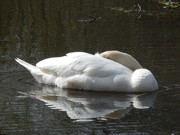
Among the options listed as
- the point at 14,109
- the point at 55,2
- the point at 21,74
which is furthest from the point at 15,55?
the point at 55,2

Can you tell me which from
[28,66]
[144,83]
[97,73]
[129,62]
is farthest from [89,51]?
[144,83]

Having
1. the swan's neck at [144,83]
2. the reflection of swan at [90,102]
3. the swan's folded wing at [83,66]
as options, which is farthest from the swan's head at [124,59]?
the reflection of swan at [90,102]

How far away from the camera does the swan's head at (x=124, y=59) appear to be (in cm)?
856

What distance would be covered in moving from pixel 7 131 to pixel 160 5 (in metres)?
11.5

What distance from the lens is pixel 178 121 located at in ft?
20.7

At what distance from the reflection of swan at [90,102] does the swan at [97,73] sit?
0.44ft

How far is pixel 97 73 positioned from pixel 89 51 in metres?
2.63

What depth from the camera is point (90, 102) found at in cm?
754

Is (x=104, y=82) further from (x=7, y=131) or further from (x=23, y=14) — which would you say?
(x=23, y=14)

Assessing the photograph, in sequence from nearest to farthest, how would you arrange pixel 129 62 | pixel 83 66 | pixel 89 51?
pixel 83 66 < pixel 129 62 < pixel 89 51

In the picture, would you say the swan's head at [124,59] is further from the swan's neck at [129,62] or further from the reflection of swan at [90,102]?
the reflection of swan at [90,102]

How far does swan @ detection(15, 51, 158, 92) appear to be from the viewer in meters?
7.96

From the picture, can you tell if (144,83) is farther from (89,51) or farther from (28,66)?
(89,51)

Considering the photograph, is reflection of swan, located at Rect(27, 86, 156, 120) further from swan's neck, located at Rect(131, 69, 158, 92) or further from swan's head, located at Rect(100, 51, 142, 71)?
swan's head, located at Rect(100, 51, 142, 71)
